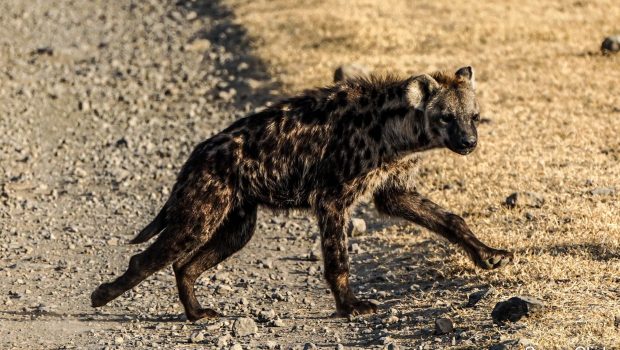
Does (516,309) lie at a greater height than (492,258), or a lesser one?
lesser

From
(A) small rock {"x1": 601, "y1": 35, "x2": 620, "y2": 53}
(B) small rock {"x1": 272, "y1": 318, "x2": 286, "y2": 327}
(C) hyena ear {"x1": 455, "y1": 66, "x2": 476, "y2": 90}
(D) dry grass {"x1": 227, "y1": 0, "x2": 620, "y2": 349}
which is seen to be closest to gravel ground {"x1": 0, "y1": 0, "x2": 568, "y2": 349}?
(B) small rock {"x1": 272, "y1": 318, "x2": 286, "y2": 327}

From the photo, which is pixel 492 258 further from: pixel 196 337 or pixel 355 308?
pixel 196 337

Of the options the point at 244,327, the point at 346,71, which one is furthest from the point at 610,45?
the point at 244,327

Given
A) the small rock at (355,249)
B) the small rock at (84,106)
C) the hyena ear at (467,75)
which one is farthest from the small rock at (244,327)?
the small rock at (84,106)

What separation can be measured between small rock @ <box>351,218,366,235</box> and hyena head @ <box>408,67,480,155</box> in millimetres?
2135

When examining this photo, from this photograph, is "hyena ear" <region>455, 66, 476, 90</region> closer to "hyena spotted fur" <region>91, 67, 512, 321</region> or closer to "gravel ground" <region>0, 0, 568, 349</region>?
"hyena spotted fur" <region>91, 67, 512, 321</region>

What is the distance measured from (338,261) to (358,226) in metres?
2.38

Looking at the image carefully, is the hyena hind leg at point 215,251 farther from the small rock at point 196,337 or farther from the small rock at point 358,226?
the small rock at point 358,226

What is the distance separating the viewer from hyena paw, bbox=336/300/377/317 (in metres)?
8.26

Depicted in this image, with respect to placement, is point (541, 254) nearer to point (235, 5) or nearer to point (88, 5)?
point (235, 5)

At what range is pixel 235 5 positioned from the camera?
2283 cm

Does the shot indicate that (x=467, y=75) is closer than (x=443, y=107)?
No

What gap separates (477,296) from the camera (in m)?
8.04

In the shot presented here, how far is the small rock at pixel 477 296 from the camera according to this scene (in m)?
8.00
